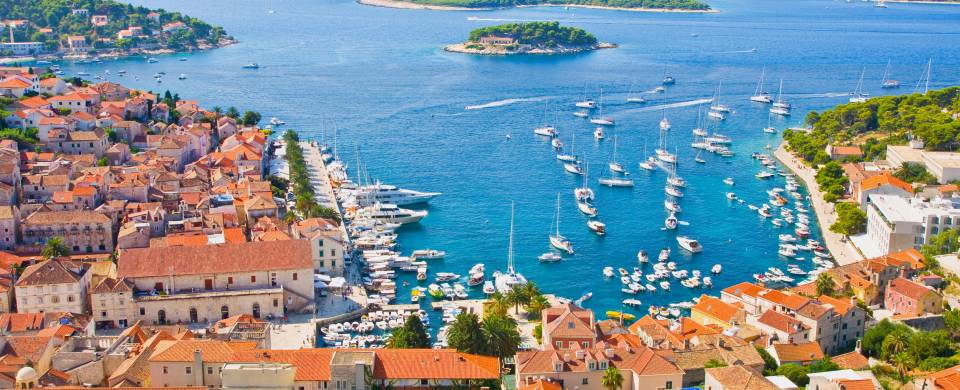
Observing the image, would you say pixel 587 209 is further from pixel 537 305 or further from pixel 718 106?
pixel 718 106

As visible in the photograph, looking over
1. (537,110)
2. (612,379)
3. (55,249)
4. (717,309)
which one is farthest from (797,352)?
(537,110)

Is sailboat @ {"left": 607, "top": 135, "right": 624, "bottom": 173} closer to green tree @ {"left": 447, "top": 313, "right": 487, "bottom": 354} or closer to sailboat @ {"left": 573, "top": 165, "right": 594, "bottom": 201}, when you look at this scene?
sailboat @ {"left": 573, "top": 165, "right": 594, "bottom": 201}

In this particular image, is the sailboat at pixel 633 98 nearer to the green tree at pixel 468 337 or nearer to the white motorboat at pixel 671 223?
the white motorboat at pixel 671 223

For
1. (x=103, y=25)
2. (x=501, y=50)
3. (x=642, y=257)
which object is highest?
(x=103, y=25)

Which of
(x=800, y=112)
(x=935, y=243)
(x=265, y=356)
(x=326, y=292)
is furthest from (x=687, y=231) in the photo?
(x=800, y=112)

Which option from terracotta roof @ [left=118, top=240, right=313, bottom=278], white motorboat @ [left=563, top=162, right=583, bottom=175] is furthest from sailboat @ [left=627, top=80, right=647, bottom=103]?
terracotta roof @ [left=118, top=240, right=313, bottom=278]
